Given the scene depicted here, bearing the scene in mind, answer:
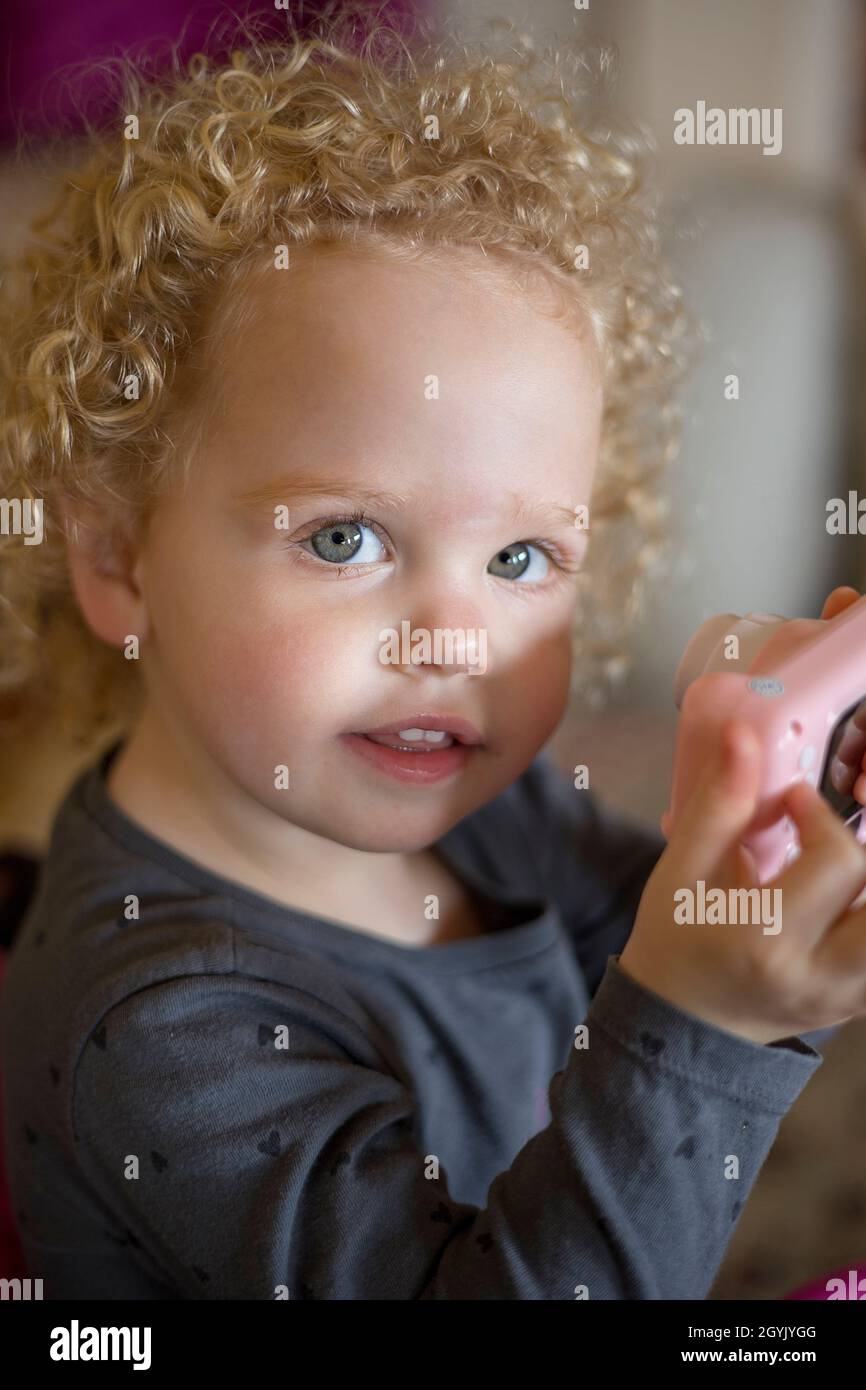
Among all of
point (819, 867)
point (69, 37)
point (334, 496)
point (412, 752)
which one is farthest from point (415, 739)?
point (69, 37)

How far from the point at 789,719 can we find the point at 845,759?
0.17 ft

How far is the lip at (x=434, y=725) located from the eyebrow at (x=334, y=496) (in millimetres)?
93

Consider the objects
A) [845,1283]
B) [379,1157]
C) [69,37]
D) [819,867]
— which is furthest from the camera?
[69,37]

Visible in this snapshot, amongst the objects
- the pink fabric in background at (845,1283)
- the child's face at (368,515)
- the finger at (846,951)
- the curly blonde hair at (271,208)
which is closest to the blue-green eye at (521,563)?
the child's face at (368,515)

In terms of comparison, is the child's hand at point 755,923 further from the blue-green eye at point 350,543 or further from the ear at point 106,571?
the ear at point 106,571

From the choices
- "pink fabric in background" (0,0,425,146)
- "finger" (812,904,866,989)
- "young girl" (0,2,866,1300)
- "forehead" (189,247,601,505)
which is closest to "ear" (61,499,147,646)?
"young girl" (0,2,866,1300)

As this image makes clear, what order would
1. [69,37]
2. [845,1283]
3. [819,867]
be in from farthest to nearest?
[69,37]
[845,1283]
[819,867]

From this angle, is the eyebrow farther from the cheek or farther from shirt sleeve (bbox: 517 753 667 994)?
shirt sleeve (bbox: 517 753 667 994)

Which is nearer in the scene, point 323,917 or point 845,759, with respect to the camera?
point 845,759

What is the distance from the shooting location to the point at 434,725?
57 centimetres

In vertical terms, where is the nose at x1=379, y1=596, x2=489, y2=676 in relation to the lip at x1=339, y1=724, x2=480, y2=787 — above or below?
above

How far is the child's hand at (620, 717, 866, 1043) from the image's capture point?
1.37 feet

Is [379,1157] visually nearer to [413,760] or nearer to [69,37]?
[413,760]
